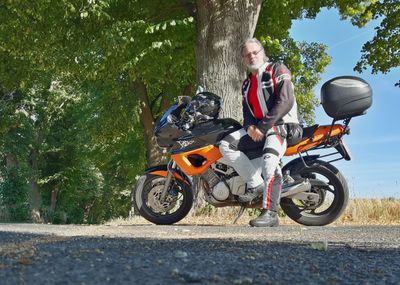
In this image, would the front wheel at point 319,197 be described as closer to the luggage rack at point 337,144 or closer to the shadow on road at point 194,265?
the luggage rack at point 337,144

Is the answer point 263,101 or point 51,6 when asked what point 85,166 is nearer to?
point 51,6

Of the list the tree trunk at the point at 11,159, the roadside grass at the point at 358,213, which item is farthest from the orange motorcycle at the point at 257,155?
the tree trunk at the point at 11,159

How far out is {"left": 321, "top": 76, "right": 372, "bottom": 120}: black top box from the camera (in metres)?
8.30

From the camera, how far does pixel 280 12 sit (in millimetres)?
16984

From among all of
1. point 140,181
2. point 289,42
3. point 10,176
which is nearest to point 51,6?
point 140,181

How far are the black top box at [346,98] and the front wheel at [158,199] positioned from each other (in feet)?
7.55

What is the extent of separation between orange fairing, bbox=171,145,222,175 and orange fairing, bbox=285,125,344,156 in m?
0.97

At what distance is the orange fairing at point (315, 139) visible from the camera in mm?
8086

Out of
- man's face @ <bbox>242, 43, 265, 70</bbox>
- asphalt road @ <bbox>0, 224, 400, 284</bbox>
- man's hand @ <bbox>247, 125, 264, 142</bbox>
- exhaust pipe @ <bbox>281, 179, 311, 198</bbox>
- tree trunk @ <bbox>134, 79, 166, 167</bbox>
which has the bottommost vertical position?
asphalt road @ <bbox>0, 224, 400, 284</bbox>

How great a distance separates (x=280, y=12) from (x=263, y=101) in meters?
9.84

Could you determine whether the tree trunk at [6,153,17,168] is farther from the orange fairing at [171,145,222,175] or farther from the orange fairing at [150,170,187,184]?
the orange fairing at [171,145,222,175]

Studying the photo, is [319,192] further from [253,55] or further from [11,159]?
[11,159]

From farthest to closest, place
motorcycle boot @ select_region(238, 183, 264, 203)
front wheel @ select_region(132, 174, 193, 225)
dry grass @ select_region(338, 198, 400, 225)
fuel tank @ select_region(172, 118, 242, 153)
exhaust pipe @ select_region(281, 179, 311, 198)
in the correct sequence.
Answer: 1. dry grass @ select_region(338, 198, 400, 225)
2. front wheel @ select_region(132, 174, 193, 225)
3. fuel tank @ select_region(172, 118, 242, 153)
4. exhaust pipe @ select_region(281, 179, 311, 198)
5. motorcycle boot @ select_region(238, 183, 264, 203)

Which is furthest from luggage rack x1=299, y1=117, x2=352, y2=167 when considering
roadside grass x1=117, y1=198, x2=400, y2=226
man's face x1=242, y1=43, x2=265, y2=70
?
roadside grass x1=117, y1=198, x2=400, y2=226
